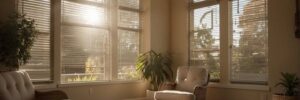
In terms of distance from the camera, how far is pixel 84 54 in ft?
17.4

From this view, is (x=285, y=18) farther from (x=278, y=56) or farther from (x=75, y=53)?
(x=75, y=53)

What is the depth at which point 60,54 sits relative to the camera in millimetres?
4891

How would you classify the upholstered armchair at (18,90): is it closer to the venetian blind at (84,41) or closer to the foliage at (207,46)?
the venetian blind at (84,41)

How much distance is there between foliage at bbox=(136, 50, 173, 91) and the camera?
228 inches

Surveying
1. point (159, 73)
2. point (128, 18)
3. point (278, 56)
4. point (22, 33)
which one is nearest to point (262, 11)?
point (278, 56)

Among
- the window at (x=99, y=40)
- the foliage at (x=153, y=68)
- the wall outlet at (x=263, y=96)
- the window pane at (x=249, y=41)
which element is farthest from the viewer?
the foliage at (x=153, y=68)

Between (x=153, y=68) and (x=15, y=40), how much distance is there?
9.19ft

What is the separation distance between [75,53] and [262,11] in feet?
11.1

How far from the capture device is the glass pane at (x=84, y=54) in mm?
5051

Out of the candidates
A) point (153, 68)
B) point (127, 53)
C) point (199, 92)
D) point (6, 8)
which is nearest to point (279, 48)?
point (199, 92)

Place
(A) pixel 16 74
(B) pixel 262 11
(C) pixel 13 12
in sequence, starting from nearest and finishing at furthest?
(A) pixel 16 74 < (C) pixel 13 12 < (B) pixel 262 11

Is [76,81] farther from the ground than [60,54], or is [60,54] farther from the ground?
[60,54]

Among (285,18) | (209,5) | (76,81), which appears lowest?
(76,81)

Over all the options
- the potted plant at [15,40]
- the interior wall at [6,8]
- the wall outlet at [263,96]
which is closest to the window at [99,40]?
the interior wall at [6,8]
